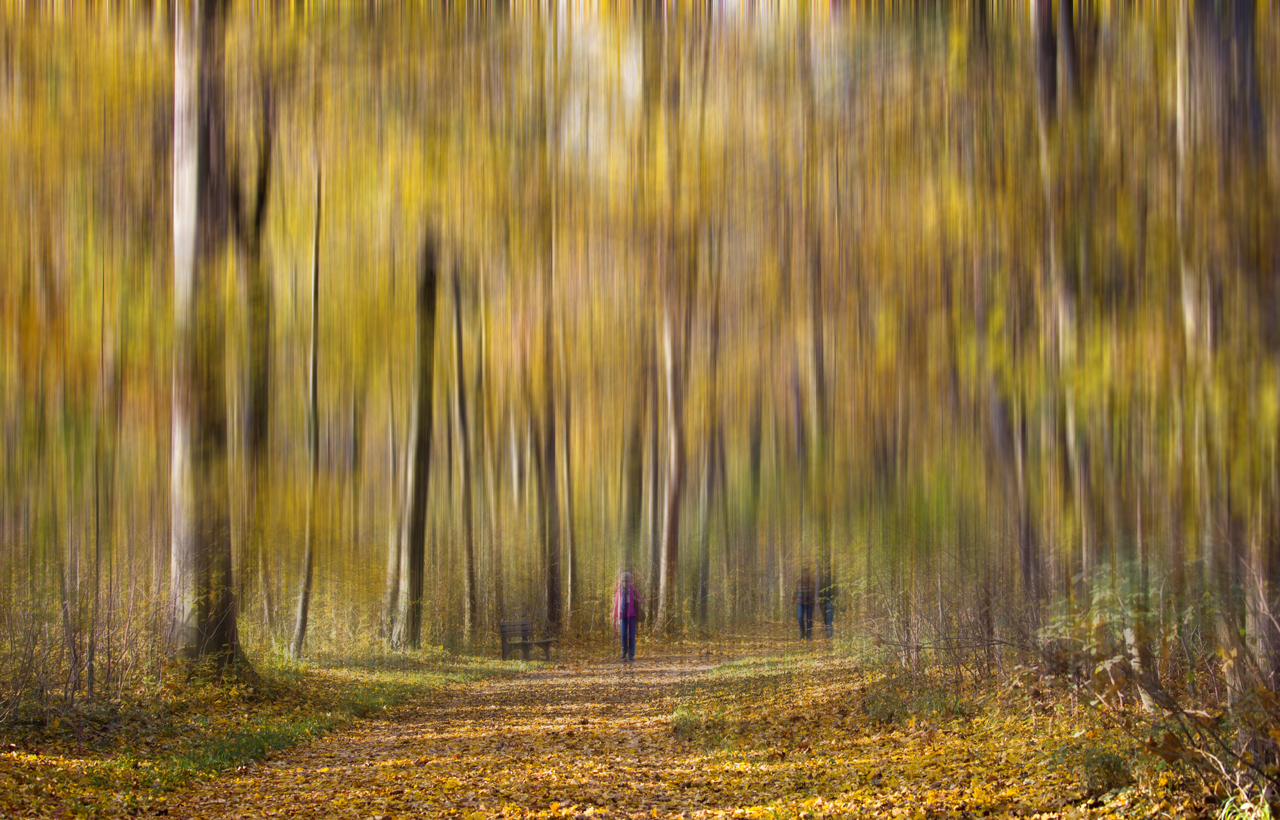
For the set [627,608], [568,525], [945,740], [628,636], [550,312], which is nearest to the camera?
[945,740]

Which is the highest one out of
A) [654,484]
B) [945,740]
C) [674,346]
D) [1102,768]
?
[674,346]

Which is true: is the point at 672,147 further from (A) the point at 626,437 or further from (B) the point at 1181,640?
(A) the point at 626,437

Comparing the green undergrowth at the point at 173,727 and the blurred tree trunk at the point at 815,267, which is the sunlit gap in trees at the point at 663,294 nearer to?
the blurred tree trunk at the point at 815,267

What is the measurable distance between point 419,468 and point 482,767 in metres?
12.0

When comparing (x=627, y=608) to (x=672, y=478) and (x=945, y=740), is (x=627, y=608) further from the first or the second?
(x=945, y=740)

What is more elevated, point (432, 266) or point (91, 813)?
point (432, 266)

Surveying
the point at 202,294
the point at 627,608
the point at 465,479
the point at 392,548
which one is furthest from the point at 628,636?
the point at 202,294

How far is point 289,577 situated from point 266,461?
1.73 meters

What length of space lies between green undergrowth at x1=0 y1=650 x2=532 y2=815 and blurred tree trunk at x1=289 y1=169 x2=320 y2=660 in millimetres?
2540

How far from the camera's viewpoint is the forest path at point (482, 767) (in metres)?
6.96

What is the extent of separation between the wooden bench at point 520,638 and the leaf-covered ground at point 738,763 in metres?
8.00

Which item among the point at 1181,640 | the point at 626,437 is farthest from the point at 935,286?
the point at 626,437

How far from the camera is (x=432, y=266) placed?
60.6ft

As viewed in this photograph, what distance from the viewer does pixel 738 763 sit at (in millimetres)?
8156
